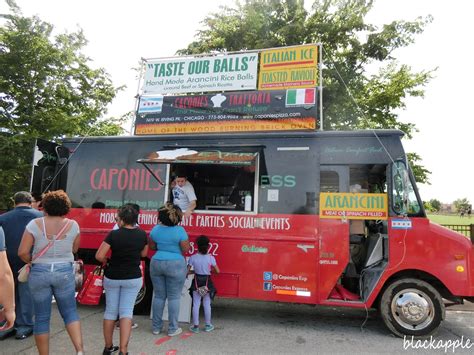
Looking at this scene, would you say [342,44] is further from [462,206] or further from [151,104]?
[462,206]

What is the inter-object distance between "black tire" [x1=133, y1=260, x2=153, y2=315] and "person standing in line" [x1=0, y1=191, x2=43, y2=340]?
5.25ft

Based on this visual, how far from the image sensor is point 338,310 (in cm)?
683

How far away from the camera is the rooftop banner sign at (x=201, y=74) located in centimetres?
692

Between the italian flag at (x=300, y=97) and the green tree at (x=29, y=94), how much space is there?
8175 mm

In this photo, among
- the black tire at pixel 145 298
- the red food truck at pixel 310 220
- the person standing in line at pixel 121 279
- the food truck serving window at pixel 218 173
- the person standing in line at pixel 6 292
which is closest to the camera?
the person standing in line at pixel 6 292

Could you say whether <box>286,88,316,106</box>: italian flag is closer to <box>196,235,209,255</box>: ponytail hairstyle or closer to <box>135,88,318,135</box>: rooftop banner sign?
<box>135,88,318,135</box>: rooftop banner sign

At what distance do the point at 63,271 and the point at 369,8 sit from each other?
594 inches

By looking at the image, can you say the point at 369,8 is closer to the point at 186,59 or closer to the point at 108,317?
the point at 186,59

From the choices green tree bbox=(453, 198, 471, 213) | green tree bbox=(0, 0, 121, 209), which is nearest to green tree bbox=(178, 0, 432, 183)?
green tree bbox=(0, 0, 121, 209)

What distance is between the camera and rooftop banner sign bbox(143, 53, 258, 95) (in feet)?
22.7

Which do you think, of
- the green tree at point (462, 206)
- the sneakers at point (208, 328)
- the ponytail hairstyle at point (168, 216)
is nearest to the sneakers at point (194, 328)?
the sneakers at point (208, 328)

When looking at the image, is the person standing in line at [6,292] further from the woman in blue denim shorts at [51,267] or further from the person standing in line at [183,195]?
the person standing in line at [183,195]

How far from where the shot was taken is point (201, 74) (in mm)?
7215

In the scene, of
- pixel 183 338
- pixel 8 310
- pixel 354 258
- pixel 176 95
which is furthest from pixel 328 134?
pixel 8 310
